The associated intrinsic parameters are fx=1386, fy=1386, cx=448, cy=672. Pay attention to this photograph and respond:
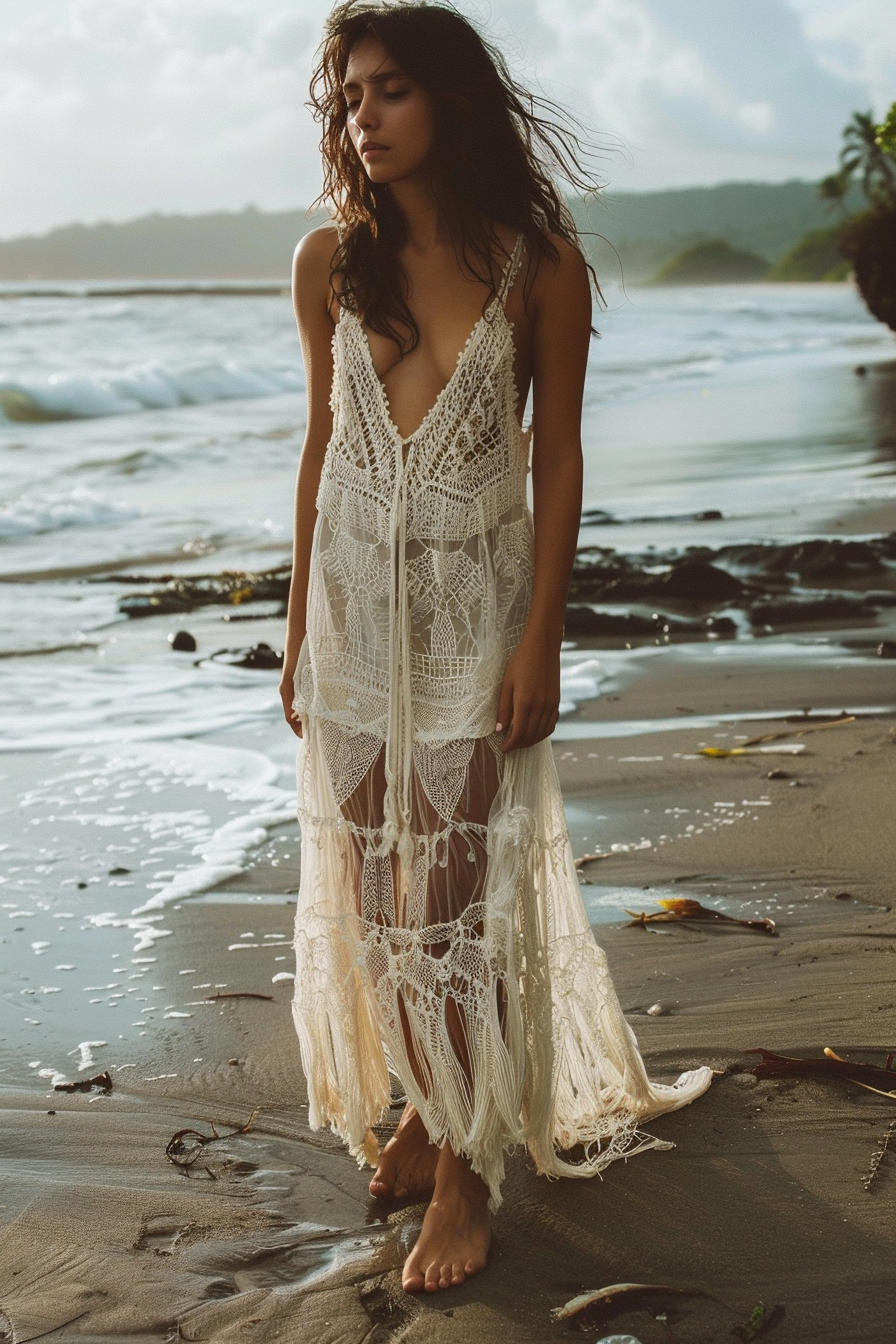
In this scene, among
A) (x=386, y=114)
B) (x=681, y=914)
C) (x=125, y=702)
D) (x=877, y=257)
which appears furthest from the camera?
(x=877, y=257)

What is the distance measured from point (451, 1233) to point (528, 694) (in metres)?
0.96

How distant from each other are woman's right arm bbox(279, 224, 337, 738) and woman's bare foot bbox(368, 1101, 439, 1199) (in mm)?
824

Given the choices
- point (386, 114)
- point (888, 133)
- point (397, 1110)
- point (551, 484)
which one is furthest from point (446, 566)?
point (888, 133)

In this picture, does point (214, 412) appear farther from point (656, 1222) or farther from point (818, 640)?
point (656, 1222)

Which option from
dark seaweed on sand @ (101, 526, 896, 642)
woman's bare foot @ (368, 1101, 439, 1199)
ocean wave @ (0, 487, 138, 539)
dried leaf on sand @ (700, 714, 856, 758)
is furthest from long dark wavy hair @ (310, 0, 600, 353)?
ocean wave @ (0, 487, 138, 539)

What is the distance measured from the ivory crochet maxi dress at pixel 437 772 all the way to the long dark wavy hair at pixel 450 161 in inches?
2.8

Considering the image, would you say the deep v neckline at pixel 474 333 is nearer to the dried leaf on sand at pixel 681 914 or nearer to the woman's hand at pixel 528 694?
the woman's hand at pixel 528 694

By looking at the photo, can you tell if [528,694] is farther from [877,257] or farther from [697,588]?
[877,257]

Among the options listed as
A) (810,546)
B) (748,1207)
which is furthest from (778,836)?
(810,546)

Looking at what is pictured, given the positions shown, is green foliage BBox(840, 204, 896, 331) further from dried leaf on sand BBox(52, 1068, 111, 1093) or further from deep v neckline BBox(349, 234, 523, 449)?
dried leaf on sand BBox(52, 1068, 111, 1093)

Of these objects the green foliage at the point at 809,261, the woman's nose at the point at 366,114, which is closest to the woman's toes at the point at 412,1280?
the woman's nose at the point at 366,114

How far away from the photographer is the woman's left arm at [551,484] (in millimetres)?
2461

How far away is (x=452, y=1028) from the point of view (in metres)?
2.50

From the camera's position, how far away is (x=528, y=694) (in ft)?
8.00
